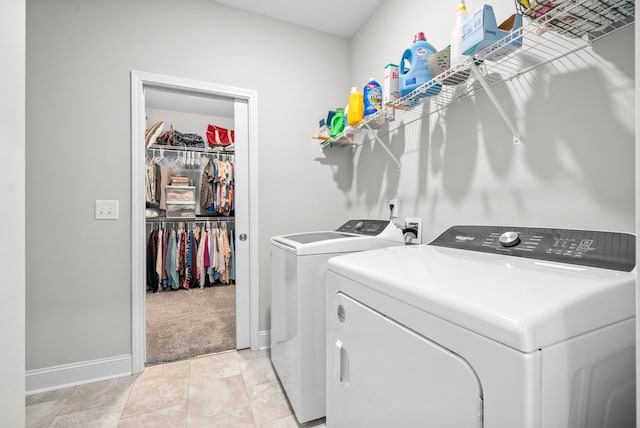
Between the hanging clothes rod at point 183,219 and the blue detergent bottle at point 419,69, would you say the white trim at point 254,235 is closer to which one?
the blue detergent bottle at point 419,69

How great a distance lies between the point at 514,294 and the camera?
579mm

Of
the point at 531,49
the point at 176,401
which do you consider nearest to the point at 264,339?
the point at 176,401

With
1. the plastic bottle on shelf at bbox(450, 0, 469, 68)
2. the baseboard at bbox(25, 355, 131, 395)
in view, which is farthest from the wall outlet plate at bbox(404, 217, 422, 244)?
the baseboard at bbox(25, 355, 131, 395)

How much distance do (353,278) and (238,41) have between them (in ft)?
7.13

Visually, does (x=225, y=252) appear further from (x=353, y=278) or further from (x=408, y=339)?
(x=408, y=339)

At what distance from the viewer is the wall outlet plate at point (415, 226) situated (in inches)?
69.2

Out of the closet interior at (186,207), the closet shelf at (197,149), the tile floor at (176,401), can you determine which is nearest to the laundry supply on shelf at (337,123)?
the tile floor at (176,401)

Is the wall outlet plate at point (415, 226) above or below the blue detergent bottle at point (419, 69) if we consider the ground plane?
below

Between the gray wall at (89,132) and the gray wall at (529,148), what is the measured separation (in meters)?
1.42

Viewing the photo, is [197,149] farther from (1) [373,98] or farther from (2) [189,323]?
(1) [373,98]

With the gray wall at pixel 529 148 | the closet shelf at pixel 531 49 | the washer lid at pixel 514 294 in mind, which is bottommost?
the washer lid at pixel 514 294

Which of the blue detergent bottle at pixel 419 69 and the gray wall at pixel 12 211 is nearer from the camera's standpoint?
the gray wall at pixel 12 211

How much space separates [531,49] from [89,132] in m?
2.44

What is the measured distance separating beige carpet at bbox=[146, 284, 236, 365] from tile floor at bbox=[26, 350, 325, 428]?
0.22m
